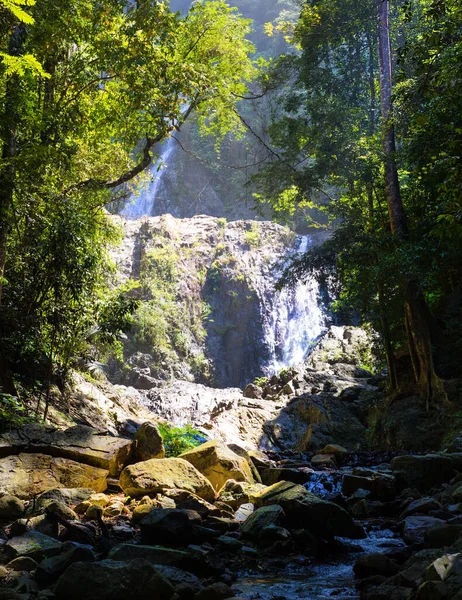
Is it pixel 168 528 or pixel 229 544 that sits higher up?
pixel 168 528

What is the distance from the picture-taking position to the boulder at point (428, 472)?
284 inches

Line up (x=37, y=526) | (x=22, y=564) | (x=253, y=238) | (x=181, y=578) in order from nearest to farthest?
(x=181, y=578), (x=22, y=564), (x=37, y=526), (x=253, y=238)

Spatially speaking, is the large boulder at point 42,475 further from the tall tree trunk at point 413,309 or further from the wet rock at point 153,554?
the tall tree trunk at point 413,309

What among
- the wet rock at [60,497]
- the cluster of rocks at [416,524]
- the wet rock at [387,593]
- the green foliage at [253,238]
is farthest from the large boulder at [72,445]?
the green foliage at [253,238]

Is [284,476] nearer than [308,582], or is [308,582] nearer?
[308,582]

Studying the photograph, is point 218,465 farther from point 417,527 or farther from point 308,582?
point 308,582

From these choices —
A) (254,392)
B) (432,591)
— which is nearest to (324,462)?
(432,591)

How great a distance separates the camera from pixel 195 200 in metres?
36.9

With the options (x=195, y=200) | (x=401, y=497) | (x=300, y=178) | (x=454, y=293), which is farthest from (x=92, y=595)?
(x=195, y=200)

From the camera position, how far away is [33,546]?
4012 millimetres

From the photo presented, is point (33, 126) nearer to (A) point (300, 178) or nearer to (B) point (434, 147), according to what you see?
(B) point (434, 147)

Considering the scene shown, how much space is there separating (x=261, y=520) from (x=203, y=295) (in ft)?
74.2

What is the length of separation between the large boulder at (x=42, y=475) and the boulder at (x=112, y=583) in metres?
2.55

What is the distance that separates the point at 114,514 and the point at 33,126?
5.31 metres
